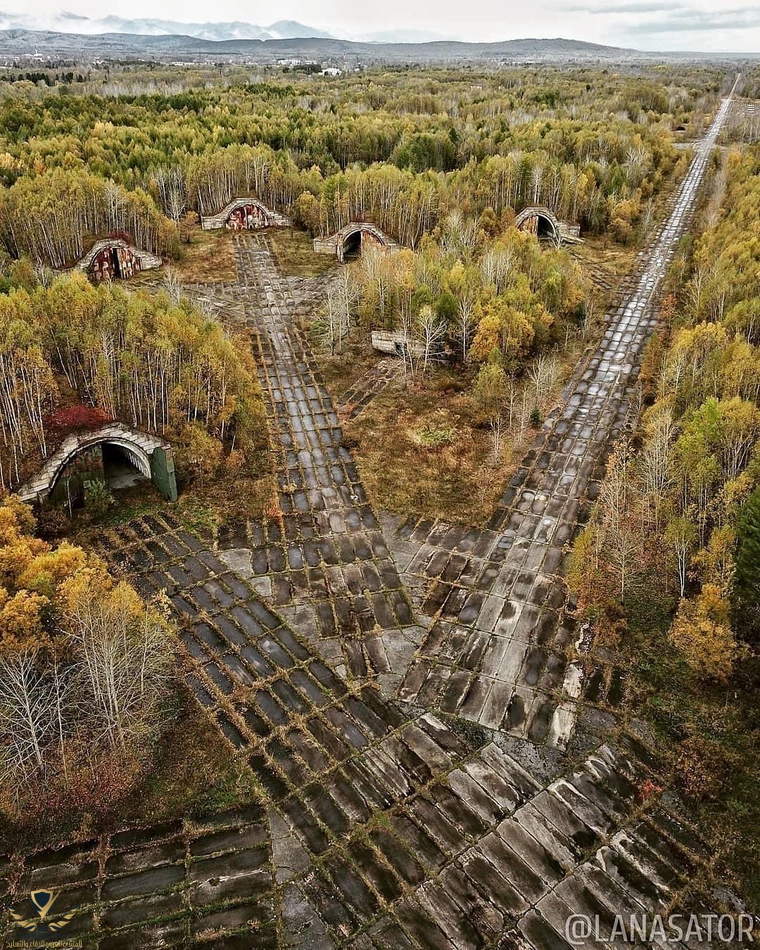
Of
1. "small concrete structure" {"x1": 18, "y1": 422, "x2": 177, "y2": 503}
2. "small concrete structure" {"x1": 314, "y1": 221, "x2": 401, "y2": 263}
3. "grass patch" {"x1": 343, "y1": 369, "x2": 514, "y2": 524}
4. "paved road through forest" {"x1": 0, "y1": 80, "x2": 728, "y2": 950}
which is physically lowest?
"paved road through forest" {"x1": 0, "y1": 80, "x2": 728, "y2": 950}

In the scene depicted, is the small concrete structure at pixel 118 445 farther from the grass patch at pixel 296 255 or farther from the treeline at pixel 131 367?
the grass patch at pixel 296 255

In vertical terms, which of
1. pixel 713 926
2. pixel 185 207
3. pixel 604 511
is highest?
pixel 185 207

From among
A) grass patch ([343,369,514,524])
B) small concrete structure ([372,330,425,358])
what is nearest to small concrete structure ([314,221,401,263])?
small concrete structure ([372,330,425,358])

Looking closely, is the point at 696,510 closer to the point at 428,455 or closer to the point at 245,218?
the point at 428,455

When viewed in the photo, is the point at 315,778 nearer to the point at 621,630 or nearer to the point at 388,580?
the point at 388,580

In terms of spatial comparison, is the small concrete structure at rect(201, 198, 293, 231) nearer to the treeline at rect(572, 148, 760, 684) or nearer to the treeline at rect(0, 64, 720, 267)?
the treeline at rect(0, 64, 720, 267)

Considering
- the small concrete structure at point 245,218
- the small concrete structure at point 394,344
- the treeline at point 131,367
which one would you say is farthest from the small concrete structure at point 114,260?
the small concrete structure at point 394,344

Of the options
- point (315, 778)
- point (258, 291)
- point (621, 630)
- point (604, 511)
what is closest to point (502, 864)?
point (315, 778)
